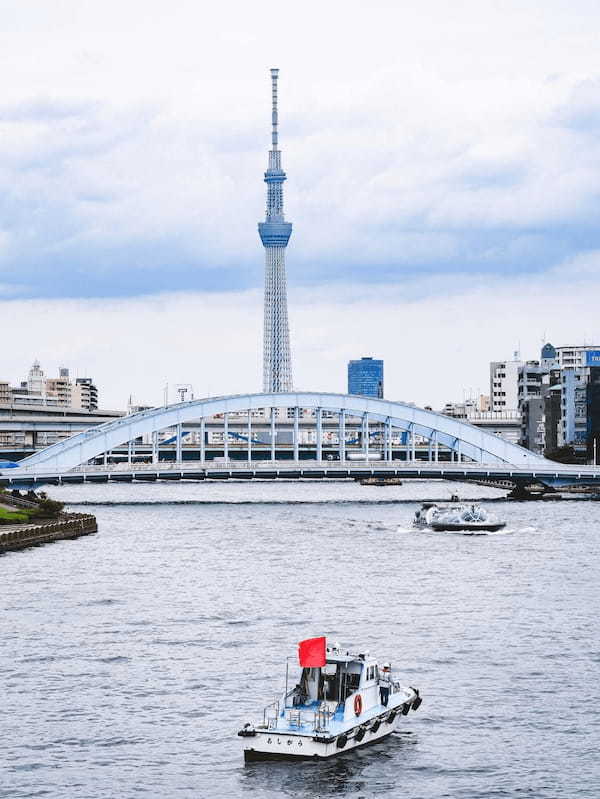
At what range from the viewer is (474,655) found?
5772 cm

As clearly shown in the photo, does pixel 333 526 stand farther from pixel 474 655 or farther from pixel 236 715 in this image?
pixel 236 715

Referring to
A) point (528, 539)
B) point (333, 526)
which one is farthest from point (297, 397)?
point (528, 539)

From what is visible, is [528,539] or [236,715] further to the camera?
[528,539]

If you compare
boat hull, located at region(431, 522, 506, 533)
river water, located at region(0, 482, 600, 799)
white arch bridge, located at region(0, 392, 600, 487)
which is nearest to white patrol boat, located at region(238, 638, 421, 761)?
river water, located at region(0, 482, 600, 799)

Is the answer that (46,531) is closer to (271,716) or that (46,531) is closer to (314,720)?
(271,716)

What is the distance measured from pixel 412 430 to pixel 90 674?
12796cm

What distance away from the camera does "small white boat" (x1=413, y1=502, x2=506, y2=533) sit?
Answer: 121 meters

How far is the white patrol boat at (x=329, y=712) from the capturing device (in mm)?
41938

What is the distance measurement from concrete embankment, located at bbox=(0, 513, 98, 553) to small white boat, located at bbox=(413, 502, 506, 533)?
24939 mm

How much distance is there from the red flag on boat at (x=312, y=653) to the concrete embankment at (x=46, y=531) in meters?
56.7

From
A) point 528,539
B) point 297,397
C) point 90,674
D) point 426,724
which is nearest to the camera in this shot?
point 426,724

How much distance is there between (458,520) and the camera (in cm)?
12344

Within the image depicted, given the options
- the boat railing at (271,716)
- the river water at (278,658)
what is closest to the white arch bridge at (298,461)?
the river water at (278,658)

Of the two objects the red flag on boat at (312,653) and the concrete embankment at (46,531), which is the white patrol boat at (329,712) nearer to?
the red flag on boat at (312,653)
